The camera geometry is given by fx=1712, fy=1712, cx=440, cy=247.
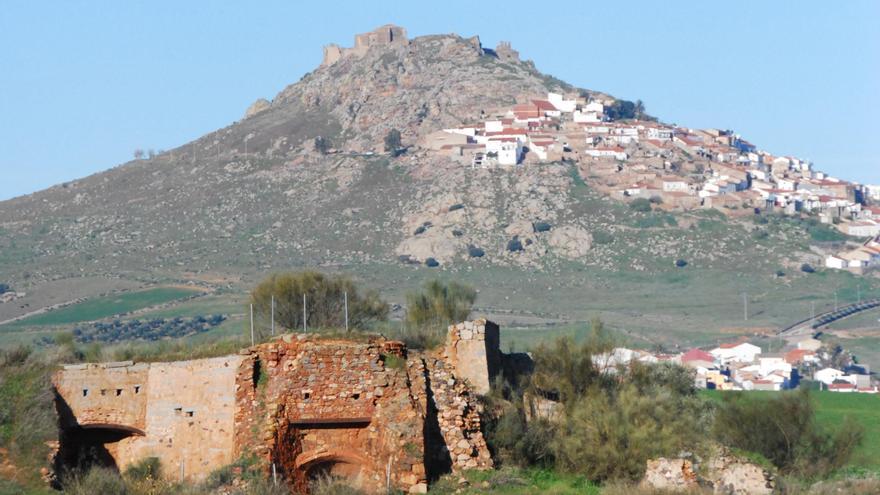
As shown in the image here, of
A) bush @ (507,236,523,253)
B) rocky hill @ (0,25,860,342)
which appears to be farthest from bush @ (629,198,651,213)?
bush @ (507,236,523,253)

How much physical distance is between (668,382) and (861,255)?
4003 inches

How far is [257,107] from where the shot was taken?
179125 mm

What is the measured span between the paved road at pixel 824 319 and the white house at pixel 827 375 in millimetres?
13967

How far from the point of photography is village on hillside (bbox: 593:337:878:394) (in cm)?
8738

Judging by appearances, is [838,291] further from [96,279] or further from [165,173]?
[165,173]

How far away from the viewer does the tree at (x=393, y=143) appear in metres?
150

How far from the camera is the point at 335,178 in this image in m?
144

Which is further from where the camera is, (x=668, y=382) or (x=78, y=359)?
(x=668, y=382)

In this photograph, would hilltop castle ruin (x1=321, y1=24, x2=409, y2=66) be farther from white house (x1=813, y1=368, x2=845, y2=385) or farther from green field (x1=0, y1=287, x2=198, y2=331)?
white house (x1=813, y1=368, x2=845, y2=385)

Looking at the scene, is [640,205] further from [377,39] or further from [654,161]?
[377,39]

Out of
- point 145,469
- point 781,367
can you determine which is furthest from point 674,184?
point 145,469

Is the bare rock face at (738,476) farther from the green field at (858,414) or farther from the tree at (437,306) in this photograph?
the tree at (437,306)

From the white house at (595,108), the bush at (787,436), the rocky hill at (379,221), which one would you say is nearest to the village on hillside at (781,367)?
the rocky hill at (379,221)

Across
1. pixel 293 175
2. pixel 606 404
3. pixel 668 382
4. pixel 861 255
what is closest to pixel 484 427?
pixel 606 404
